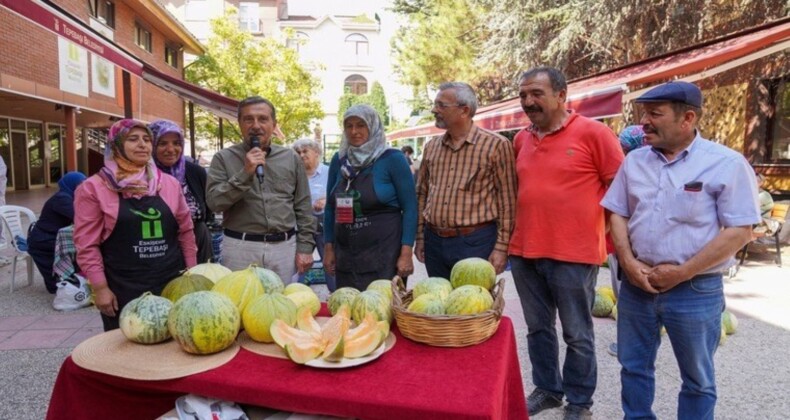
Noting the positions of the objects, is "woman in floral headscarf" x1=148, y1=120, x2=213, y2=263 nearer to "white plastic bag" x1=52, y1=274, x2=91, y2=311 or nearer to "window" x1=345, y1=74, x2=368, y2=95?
"white plastic bag" x1=52, y1=274, x2=91, y2=311

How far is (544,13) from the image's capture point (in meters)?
11.0

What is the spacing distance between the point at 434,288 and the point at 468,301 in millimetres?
221

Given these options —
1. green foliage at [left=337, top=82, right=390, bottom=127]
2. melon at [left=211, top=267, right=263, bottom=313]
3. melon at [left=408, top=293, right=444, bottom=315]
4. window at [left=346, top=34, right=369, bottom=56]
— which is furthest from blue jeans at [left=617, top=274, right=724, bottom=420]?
window at [left=346, top=34, right=369, bottom=56]

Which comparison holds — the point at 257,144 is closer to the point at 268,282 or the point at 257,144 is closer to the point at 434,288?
the point at 268,282

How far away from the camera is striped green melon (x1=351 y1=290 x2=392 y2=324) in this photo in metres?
2.01

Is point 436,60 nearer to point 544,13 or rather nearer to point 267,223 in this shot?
point 544,13

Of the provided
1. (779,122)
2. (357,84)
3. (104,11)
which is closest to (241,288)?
(779,122)

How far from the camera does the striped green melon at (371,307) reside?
2006 mm

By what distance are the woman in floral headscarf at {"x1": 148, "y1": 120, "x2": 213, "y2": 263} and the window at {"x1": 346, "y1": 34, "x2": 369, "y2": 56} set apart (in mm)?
47589

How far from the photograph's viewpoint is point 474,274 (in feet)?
7.12

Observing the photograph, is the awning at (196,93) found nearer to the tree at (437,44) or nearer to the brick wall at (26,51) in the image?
the brick wall at (26,51)

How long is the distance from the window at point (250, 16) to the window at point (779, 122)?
138ft

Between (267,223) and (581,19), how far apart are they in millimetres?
9475

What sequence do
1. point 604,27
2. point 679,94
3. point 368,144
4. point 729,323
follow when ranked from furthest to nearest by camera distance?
point 604,27 < point 729,323 < point 368,144 < point 679,94
